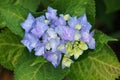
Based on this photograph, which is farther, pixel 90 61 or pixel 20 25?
pixel 90 61

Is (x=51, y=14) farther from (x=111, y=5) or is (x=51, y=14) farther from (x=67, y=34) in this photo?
(x=111, y=5)

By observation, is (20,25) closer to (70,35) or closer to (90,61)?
(70,35)

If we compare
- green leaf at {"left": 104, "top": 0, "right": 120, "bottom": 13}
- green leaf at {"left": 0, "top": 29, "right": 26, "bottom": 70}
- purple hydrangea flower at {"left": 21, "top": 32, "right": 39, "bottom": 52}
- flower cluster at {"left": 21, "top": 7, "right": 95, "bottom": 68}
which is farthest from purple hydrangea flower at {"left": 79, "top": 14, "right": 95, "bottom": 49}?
green leaf at {"left": 104, "top": 0, "right": 120, "bottom": 13}

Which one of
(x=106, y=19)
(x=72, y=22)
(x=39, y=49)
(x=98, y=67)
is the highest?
(x=106, y=19)

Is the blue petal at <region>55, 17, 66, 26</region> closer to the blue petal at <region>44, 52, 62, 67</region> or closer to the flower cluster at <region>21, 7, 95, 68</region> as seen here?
the flower cluster at <region>21, 7, 95, 68</region>

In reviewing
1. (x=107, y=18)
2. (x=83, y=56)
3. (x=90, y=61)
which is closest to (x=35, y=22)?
(x=83, y=56)

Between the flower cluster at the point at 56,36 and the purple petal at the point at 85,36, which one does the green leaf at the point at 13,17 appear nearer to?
the flower cluster at the point at 56,36

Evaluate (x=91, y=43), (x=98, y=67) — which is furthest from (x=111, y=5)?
(x=91, y=43)
